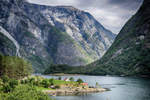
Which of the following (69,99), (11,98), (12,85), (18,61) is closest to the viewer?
(11,98)

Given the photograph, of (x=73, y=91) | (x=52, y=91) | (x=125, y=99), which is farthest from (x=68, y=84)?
(x=125, y=99)

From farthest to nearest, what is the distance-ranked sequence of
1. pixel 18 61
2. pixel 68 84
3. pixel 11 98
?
pixel 18 61 < pixel 68 84 < pixel 11 98

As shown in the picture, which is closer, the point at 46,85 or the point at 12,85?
the point at 12,85

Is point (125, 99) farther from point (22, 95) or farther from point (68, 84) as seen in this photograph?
point (22, 95)

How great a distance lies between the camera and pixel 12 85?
110000 mm

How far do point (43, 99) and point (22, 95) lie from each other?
5632mm

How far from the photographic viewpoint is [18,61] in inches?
7215

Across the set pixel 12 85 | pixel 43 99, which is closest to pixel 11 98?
pixel 43 99

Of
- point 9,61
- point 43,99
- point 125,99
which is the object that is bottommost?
point 125,99

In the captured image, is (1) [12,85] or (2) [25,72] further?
(2) [25,72]

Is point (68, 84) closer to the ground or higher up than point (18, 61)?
closer to the ground

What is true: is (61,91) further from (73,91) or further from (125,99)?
(125,99)

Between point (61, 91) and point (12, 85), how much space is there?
1821 inches

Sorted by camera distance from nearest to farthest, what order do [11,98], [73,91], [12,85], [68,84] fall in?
[11,98], [12,85], [73,91], [68,84]
